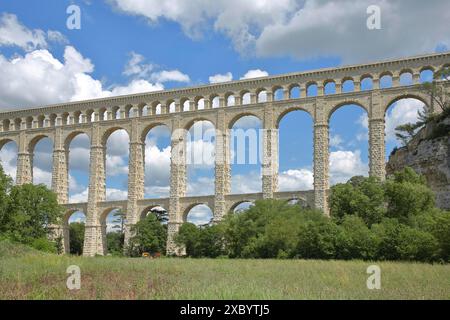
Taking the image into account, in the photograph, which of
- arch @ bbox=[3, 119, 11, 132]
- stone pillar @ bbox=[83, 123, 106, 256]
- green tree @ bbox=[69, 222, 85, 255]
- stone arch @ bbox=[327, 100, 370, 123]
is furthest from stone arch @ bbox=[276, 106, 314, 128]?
green tree @ bbox=[69, 222, 85, 255]

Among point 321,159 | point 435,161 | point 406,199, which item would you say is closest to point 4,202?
point 321,159

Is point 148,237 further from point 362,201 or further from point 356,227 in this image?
point 356,227

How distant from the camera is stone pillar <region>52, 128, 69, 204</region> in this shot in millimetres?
58219

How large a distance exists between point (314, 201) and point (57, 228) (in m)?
26.8

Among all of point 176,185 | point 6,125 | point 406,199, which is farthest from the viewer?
point 6,125

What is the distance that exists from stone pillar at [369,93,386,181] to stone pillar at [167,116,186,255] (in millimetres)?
16863

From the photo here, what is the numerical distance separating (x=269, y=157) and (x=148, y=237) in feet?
44.3

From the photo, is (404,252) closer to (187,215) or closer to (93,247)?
(187,215)

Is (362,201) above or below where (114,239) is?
above

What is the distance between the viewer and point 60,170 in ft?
192

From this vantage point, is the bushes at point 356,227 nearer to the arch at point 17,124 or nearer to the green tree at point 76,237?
the arch at point 17,124

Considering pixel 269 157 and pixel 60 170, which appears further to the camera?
pixel 60 170

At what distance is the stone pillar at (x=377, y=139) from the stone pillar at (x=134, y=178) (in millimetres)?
21527
